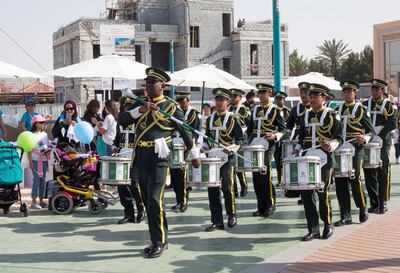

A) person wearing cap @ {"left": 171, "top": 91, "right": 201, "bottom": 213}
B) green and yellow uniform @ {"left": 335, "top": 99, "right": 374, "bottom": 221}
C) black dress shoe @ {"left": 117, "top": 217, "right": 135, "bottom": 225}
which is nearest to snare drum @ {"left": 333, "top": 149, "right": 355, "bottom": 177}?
green and yellow uniform @ {"left": 335, "top": 99, "right": 374, "bottom": 221}

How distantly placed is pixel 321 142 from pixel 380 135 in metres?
2.42

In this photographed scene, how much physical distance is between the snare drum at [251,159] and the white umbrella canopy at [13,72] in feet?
13.1

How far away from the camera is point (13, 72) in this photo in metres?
10.5

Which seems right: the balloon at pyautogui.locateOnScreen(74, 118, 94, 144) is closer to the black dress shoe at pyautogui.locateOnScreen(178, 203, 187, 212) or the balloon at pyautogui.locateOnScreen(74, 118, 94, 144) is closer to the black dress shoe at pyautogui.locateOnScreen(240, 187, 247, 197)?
the black dress shoe at pyautogui.locateOnScreen(178, 203, 187, 212)

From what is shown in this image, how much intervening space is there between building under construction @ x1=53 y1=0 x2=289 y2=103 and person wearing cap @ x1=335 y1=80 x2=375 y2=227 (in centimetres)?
4259

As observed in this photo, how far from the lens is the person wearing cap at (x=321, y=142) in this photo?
309 inches

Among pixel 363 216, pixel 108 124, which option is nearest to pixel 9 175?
pixel 108 124

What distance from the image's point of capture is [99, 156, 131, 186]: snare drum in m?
8.82

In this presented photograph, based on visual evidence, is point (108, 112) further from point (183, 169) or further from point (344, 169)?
point (344, 169)

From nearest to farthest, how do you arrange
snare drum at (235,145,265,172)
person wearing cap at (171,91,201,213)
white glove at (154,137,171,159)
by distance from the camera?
white glove at (154,137,171,159), snare drum at (235,145,265,172), person wearing cap at (171,91,201,213)

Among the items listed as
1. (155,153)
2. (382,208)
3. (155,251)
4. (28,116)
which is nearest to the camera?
(155,251)

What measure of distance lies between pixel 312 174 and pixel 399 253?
136 cm

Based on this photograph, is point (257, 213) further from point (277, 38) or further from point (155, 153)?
point (277, 38)

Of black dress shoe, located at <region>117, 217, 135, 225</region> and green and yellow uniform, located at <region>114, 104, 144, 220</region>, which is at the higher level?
green and yellow uniform, located at <region>114, 104, 144, 220</region>
